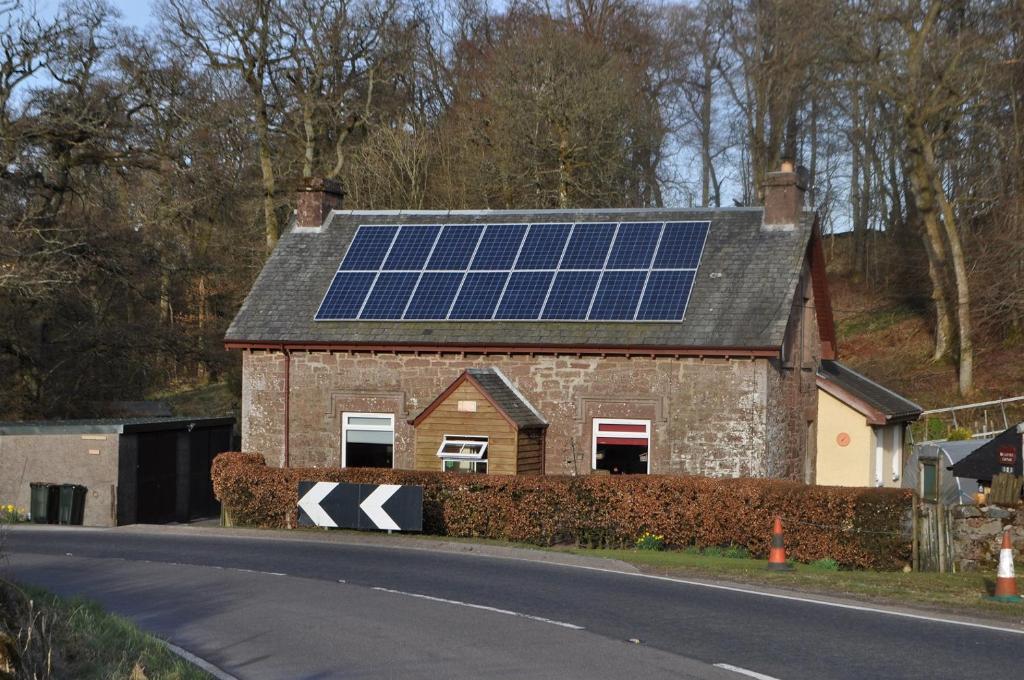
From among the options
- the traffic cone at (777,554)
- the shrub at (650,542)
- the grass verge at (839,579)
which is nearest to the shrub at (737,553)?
the grass verge at (839,579)

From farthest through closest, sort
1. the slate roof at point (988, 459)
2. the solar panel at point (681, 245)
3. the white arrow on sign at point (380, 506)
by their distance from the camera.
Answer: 1. the solar panel at point (681, 245)
2. the slate roof at point (988, 459)
3. the white arrow on sign at point (380, 506)

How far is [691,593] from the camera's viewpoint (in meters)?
15.7

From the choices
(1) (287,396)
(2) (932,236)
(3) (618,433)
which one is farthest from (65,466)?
(2) (932,236)

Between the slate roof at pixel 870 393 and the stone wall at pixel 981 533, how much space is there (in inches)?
396

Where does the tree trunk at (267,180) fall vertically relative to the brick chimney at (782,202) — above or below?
above

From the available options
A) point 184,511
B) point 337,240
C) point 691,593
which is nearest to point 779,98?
point 337,240

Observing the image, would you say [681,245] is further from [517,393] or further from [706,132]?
[706,132]

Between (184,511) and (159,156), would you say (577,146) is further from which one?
(184,511)

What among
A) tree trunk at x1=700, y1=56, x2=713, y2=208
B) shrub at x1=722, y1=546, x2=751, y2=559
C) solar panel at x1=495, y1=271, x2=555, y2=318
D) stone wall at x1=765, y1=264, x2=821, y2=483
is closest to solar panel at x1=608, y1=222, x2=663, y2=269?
solar panel at x1=495, y1=271, x2=555, y2=318

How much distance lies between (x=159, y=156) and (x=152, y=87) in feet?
6.99

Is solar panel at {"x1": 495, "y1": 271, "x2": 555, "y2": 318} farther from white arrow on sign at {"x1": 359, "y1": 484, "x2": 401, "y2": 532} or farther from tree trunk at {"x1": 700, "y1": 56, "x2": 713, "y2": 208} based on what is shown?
tree trunk at {"x1": 700, "y1": 56, "x2": 713, "y2": 208}

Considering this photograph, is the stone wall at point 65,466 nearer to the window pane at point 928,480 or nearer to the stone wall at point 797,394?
the stone wall at point 797,394

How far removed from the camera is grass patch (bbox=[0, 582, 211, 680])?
32.7 feet

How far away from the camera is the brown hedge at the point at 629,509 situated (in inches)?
792
